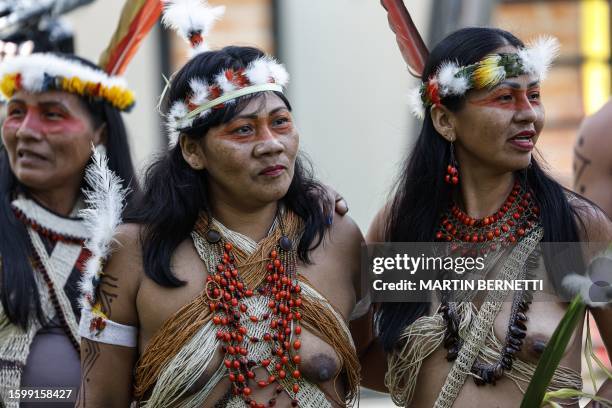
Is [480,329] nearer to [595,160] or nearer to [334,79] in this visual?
[595,160]

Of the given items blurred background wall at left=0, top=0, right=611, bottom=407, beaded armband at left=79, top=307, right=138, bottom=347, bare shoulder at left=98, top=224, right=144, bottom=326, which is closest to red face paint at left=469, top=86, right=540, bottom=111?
bare shoulder at left=98, top=224, right=144, bottom=326

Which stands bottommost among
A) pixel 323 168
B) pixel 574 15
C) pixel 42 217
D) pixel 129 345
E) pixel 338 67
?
pixel 129 345

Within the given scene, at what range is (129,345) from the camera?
3580mm

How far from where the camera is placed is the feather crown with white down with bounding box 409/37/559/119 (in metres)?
3.49

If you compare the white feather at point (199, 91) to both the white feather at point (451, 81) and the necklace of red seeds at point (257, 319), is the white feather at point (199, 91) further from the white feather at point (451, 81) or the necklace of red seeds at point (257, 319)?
the white feather at point (451, 81)

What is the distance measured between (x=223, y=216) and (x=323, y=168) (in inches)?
144

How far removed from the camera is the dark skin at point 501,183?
11.2ft

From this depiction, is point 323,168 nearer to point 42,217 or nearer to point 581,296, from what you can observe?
point 42,217

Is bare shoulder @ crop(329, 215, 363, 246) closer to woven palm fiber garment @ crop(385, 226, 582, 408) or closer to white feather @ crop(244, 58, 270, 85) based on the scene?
woven palm fiber garment @ crop(385, 226, 582, 408)

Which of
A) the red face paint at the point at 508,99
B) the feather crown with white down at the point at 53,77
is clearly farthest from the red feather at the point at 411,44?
the feather crown with white down at the point at 53,77

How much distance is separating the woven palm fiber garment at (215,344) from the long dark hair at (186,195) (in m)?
0.07

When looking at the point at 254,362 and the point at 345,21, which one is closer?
the point at 254,362

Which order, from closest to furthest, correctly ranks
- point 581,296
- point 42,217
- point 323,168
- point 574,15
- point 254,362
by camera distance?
1. point 581,296
2. point 254,362
3. point 42,217
4. point 323,168
5. point 574,15

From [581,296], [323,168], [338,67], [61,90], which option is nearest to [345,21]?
[338,67]
